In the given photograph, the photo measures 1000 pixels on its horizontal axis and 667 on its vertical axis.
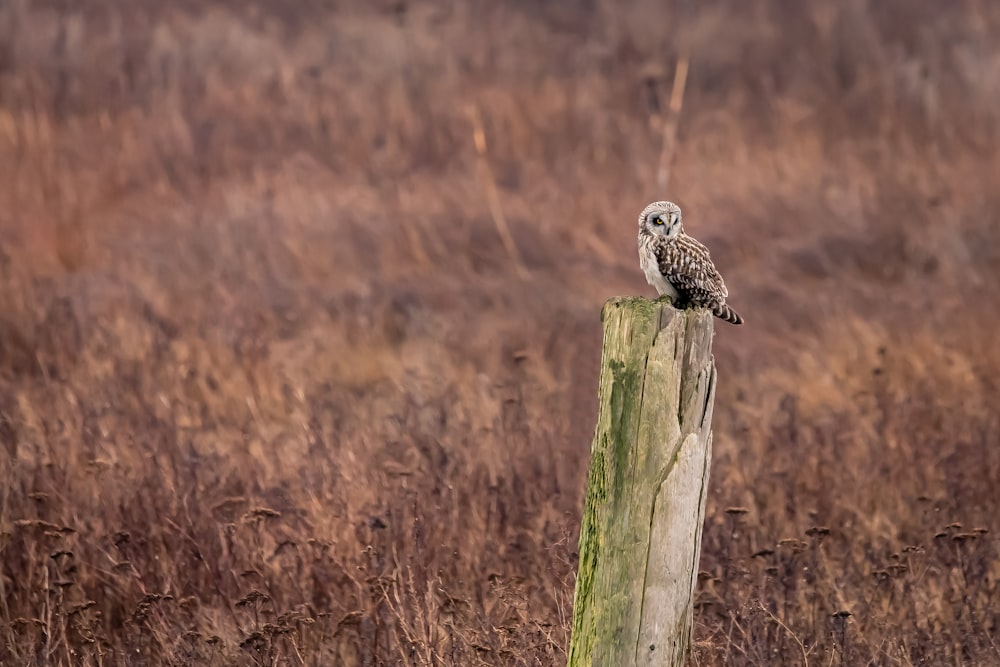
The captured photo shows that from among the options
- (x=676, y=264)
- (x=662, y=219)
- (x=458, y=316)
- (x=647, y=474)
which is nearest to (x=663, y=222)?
(x=662, y=219)

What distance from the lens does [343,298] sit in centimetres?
1152

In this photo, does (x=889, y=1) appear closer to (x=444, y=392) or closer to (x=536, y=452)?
(x=444, y=392)

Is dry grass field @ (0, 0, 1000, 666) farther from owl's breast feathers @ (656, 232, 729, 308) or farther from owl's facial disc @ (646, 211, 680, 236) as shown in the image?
owl's facial disc @ (646, 211, 680, 236)

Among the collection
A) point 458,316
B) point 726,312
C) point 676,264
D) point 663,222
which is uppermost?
point 458,316

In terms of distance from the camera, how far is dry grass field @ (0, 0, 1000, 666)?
5371mm

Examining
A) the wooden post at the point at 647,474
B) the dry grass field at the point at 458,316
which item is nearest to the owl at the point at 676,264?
the dry grass field at the point at 458,316

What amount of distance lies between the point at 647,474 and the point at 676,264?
1.64 metres

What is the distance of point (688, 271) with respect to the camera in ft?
16.6

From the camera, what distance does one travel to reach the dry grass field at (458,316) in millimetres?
5371

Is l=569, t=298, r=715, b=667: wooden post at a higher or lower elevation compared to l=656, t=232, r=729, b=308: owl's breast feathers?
lower

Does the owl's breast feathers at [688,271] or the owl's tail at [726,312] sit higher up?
the owl's breast feathers at [688,271]

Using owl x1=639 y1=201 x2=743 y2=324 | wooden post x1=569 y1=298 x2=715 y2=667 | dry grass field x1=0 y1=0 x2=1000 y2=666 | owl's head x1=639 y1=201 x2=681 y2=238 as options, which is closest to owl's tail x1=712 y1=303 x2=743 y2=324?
owl x1=639 y1=201 x2=743 y2=324

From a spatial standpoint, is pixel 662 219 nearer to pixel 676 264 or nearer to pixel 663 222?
pixel 663 222

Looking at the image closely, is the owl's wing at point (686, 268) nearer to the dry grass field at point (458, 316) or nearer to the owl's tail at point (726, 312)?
the owl's tail at point (726, 312)
